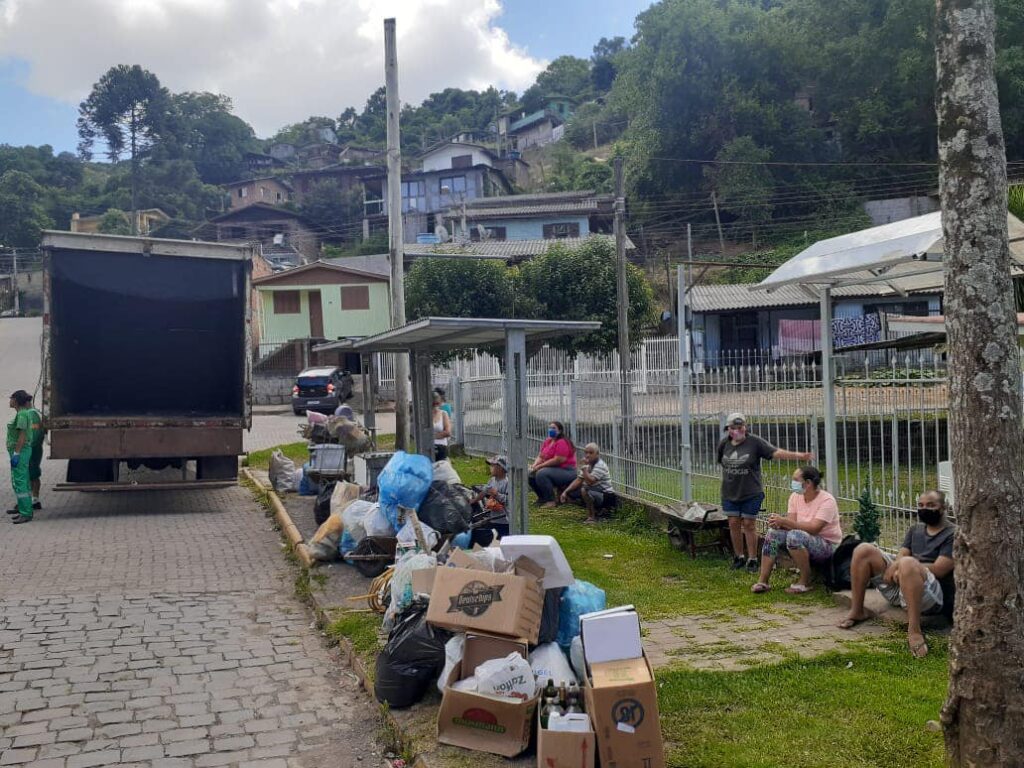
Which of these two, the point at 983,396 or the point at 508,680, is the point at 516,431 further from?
the point at 983,396

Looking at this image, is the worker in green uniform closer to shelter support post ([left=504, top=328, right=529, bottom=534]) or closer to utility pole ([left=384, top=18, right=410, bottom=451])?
utility pole ([left=384, top=18, right=410, bottom=451])

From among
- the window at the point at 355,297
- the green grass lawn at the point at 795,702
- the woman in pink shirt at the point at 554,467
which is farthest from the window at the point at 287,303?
the green grass lawn at the point at 795,702

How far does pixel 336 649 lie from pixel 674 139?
40.0 metres

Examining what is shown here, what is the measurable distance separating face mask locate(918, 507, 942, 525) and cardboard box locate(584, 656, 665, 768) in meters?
2.83

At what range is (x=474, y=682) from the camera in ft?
14.8

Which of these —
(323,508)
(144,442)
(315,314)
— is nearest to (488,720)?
(323,508)

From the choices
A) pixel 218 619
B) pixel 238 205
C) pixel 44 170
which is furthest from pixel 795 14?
pixel 44 170

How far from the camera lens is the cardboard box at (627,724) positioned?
405 cm

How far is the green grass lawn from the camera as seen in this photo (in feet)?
13.8

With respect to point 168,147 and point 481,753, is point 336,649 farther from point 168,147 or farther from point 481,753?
point 168,147

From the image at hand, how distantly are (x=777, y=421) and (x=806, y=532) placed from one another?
1.90 metres

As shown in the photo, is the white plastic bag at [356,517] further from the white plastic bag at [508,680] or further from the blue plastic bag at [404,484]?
the white plastic bag at [508,680]

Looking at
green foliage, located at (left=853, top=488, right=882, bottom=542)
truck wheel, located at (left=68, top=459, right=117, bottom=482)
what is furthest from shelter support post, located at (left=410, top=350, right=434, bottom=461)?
green foliage, located at (left=853, top=488, right=882, bottom=542)

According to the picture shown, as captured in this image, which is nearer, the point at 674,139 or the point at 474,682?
the point at 474,682
